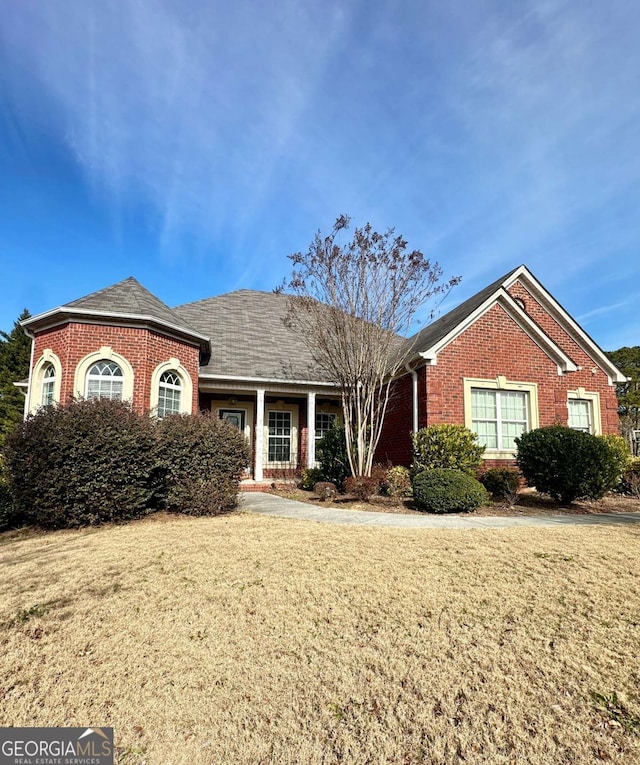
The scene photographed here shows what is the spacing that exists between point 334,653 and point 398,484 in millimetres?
Result: 8131

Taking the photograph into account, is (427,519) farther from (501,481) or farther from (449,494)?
(501,481)

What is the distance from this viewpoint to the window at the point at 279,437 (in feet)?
54.2

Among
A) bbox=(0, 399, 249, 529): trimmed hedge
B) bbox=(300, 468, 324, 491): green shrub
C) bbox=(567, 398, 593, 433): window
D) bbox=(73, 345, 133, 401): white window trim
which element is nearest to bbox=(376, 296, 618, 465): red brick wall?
bbox=(567, 398, 593, 433): window

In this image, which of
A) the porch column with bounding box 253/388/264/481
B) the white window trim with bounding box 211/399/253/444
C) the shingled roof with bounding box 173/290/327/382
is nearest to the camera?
the porch column with bounding box 253/388/264/481

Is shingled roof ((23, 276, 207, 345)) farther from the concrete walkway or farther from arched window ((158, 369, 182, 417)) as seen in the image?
the concrete walkway

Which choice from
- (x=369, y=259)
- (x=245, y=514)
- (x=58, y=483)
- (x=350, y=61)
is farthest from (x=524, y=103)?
(x=58, y=483)

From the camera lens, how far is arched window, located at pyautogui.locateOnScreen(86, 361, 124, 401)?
38.4 feet

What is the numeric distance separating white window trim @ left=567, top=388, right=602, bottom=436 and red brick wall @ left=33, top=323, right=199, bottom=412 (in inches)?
511

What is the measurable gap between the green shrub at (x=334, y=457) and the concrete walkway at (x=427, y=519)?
3246 millimetres

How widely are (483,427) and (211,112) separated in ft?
36.3

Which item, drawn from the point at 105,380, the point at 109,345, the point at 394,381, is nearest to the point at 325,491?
the point at 394,381

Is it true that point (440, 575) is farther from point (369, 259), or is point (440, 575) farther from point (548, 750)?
point (369, 259)

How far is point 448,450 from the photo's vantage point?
435 inches

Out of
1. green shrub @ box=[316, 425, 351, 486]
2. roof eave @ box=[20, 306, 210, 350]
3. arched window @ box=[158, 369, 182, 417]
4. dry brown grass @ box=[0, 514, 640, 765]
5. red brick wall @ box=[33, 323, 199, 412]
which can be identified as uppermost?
roof eave @ box=[20, 306, 210, 350]
